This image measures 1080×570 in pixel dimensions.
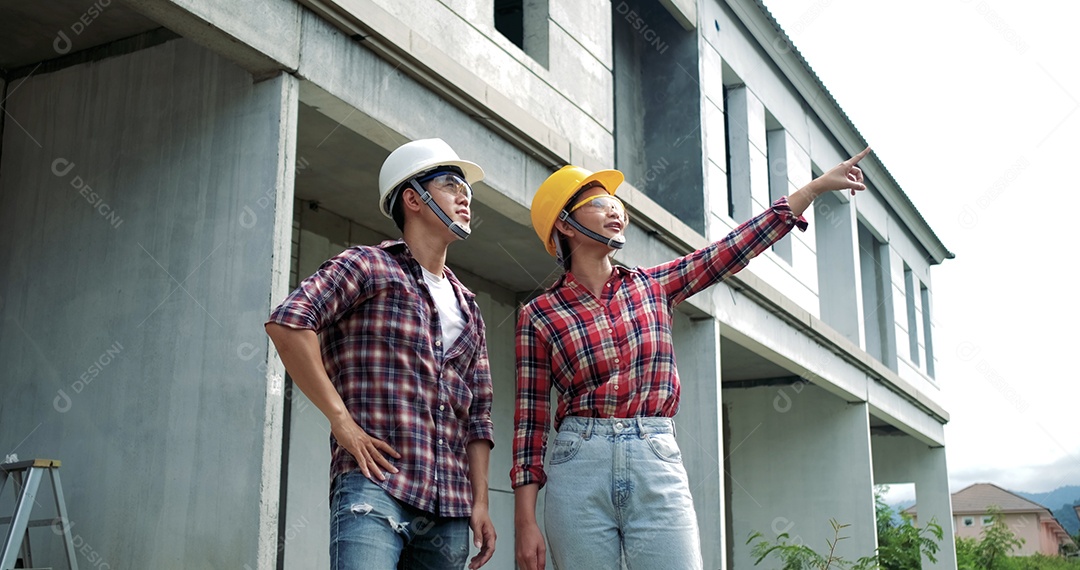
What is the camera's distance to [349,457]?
2967mm

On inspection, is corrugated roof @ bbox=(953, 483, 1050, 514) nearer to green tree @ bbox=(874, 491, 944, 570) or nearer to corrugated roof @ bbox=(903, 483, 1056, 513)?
corrugated roof @ bbox=(903, 483, 1056, 513)

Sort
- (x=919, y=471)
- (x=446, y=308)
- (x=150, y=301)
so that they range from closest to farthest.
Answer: (x=446, y=308) → (x=150, y=301) → (x=919, y=471)

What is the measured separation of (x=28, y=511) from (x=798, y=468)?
1119 centimetres

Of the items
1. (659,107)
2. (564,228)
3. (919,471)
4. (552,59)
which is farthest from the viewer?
(919,471)

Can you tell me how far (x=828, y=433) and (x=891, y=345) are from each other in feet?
12.3

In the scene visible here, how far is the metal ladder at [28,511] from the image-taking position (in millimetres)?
4715

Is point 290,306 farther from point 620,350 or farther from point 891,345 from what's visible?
point 891,345

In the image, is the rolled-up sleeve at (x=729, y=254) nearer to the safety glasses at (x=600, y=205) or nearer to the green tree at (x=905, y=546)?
the safety glasses at (x=600, y=205)

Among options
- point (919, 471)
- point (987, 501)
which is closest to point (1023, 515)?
point (987, 501)

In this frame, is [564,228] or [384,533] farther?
[564,228]

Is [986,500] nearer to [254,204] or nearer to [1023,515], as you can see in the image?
[1023,515]

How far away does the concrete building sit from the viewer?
474cm

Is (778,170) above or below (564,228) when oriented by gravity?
above

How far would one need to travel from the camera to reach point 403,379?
3.08 m
